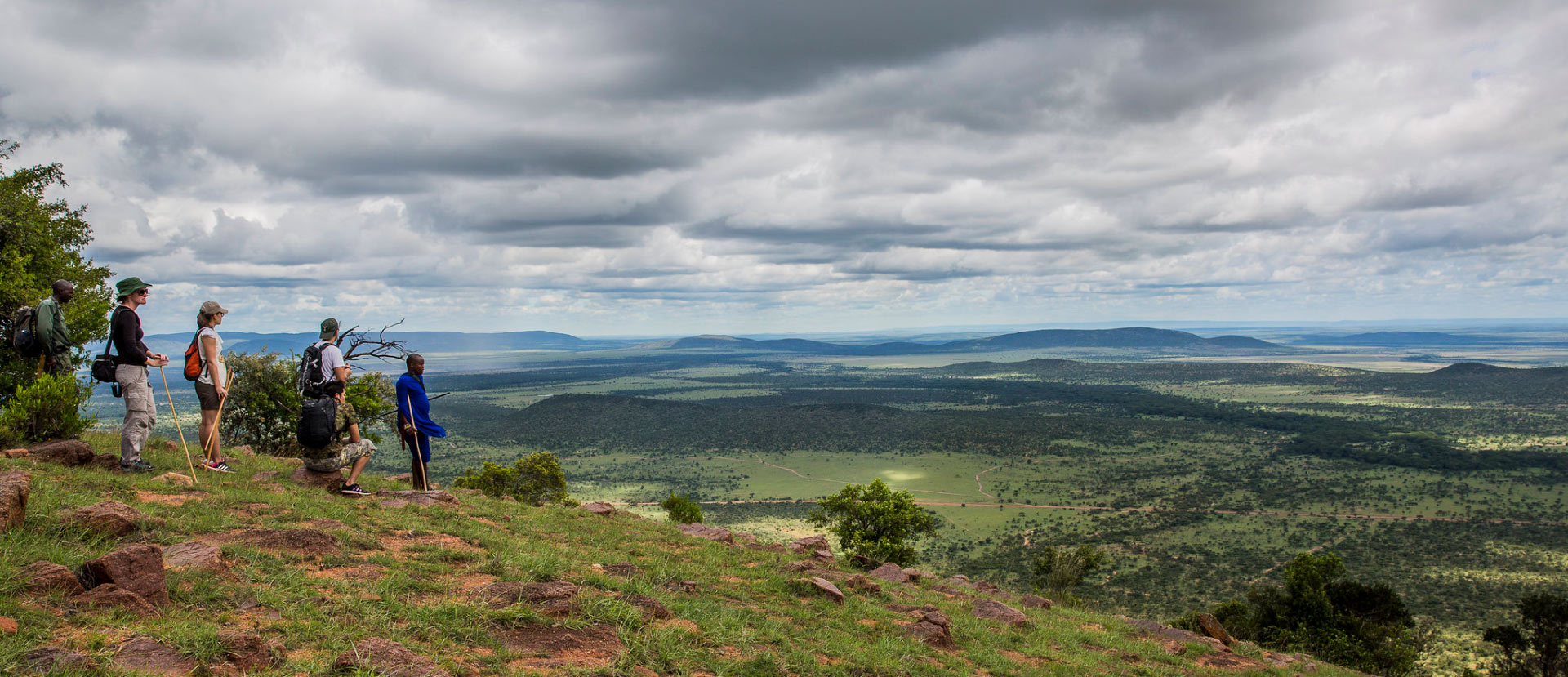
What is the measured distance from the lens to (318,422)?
1168 centimetres

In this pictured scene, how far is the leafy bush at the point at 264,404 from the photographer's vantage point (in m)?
25.1

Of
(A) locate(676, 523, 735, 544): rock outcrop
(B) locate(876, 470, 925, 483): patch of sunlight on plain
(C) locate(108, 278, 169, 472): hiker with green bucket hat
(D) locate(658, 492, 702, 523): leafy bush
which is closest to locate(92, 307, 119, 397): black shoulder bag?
(C) locate(108, 278, 169, 472): hiker with green bucket hat

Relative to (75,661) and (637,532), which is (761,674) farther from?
(637,532)

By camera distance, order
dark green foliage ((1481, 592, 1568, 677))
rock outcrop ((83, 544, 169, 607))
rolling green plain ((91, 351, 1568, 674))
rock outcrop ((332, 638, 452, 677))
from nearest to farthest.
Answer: rock outcrop ((332, 638, 452, 677)) → rock outcrop ((83, 544, 169, 607)) → dark green foliage ((1481, 592, 1568, 677)) → rolling green plain ((91, 351, 1568, 674))

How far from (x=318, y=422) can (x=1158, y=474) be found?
327 feet

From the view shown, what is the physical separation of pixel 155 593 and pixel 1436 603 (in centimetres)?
5918

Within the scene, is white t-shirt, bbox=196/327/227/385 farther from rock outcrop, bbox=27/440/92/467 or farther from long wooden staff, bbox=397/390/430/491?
long wooden staff, bbox=397/390/430/491

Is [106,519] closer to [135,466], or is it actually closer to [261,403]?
[135,466]

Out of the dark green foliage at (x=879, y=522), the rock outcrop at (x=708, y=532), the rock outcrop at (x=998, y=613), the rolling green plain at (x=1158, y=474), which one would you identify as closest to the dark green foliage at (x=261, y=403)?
the rock outcrop at (x=708, y=532)

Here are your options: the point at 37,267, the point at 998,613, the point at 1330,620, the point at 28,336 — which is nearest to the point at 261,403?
the point at 37,267

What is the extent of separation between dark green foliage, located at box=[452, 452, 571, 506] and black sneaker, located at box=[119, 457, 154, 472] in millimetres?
24591

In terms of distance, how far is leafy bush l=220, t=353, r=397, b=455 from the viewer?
82.3 feet

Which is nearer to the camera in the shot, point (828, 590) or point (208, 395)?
point (828, 590)

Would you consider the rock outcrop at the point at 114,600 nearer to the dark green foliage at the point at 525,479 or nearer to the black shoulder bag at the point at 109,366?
the black shoulder bag at the point at 109,366
